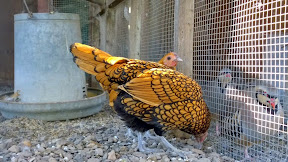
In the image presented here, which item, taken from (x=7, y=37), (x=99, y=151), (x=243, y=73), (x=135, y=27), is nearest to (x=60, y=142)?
(x=99, y=151)

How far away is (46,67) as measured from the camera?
10.3 feet

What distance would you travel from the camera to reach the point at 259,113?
1.97 m

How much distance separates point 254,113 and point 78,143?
5.06 ft

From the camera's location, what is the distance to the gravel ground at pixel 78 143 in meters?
2.05

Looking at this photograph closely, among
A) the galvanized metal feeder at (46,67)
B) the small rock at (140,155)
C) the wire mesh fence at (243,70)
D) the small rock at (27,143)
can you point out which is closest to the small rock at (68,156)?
the small rock at (27,143)

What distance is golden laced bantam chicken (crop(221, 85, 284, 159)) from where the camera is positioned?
1.96m

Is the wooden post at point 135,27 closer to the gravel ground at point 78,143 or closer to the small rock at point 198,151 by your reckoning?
the gravel ground at point 78,143

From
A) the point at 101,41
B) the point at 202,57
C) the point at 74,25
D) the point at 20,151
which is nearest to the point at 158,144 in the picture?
the point at 202,57

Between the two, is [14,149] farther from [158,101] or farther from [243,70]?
[243,70]

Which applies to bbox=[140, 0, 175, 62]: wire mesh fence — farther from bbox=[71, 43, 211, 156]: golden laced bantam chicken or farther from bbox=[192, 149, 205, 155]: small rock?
bbox=[192, 149, 205, 155]: small rock

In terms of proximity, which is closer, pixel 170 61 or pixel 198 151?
pixel 198 151

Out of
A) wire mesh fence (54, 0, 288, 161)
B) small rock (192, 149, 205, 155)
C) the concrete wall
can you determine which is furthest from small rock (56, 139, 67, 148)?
the concrete wall

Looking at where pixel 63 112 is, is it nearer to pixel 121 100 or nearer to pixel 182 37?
pixel 121 100

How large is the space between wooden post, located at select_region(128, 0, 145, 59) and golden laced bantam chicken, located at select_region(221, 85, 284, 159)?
6.05 feet
